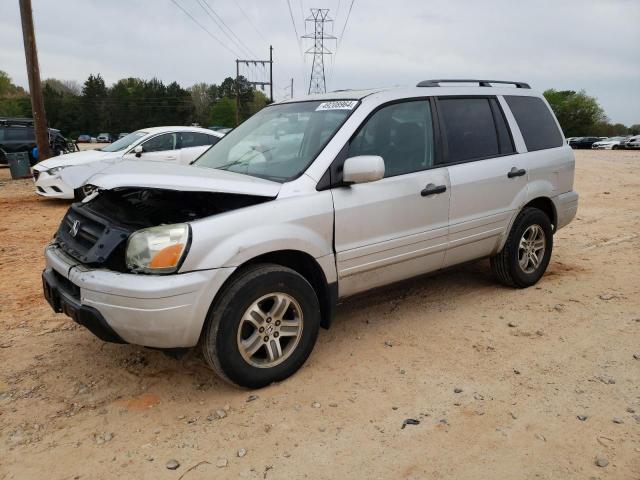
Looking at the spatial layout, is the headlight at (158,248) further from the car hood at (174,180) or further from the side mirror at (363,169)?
the side mirror at (363,169)

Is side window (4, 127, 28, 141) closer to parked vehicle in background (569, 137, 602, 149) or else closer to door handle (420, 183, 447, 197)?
door handle (420, 183, 447, 197)

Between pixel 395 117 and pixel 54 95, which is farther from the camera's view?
pixel 54 95

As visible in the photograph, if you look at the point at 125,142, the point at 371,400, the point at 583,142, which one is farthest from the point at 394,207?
the point at 583,142

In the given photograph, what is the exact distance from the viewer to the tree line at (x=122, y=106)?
291ft

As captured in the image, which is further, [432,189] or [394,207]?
[432,189]

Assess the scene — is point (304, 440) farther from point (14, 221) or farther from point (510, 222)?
point (14, 221)

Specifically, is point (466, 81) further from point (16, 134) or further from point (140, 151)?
point (16, 134)

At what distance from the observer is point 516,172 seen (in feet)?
14.6

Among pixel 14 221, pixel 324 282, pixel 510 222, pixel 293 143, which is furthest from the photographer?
pixel 14 221

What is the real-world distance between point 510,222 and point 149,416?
333 cm

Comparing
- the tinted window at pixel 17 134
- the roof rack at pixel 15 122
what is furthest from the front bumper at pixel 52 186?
the roof rack at pixel 15 122

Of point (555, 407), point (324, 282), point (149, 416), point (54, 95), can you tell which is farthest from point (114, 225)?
point (54, 95)

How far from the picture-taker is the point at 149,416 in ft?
9.48

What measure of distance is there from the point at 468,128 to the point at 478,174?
0.40 metres
